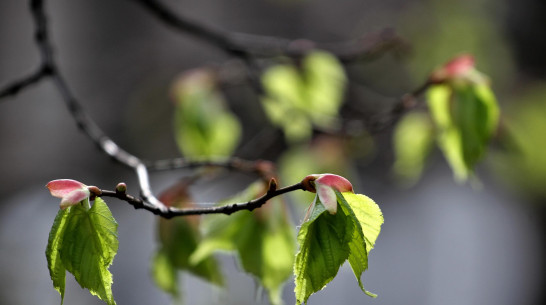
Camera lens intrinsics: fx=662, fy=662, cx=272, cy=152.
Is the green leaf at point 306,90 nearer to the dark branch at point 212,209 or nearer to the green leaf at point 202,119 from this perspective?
the green leaf at point 202,119

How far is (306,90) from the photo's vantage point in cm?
135

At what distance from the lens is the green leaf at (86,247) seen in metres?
0.55

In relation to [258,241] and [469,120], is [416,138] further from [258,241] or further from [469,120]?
[258,241]

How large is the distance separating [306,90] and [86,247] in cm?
85

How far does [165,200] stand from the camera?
0.90 m

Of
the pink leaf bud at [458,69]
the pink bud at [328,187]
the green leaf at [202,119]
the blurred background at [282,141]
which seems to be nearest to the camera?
the pink bud at [328,187]

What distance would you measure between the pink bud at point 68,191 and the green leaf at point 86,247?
0.01m

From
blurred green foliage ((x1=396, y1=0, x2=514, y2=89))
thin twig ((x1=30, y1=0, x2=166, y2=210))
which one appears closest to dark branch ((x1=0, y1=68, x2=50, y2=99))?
thin twig ((x1=30, y1=0, x2=166, y2=210))

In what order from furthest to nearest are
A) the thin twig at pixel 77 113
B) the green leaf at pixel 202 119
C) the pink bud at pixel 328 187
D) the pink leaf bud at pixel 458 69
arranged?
the green leaf at pixel 202 119 < the pink leaf bud at pixel 458 69 < the thin twig at pixel 77 113 < the pink bud at pixel 328 187

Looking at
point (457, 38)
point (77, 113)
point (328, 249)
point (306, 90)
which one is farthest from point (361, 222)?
point (457, 38)

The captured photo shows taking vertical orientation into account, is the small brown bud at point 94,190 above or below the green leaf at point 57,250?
above

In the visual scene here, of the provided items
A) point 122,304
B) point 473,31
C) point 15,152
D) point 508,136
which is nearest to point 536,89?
point 473,31

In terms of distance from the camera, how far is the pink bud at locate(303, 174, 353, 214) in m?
0.53

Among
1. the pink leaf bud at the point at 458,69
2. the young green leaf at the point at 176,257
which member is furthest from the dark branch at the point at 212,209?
the pink leaf bud at the point at 458,69
